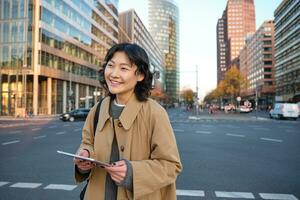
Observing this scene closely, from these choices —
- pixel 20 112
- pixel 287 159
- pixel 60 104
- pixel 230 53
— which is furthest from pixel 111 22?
pixel 230 53

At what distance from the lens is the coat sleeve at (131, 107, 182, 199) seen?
1487mm

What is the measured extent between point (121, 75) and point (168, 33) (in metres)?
171

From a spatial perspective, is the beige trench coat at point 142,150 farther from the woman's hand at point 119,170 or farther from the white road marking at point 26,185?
the white road marking at point 26,185

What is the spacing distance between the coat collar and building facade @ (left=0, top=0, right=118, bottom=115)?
126 ft

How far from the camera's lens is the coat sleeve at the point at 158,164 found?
4.88ft

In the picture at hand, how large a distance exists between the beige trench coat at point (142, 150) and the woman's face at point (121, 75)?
8 centimetres

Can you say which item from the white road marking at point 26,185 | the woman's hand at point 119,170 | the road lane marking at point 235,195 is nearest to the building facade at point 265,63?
the road lane marking at point 235,195

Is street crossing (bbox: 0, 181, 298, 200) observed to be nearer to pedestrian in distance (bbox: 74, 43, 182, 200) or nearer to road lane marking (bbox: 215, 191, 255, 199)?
road lane marking (bbox: 215, 191, 255, 199)

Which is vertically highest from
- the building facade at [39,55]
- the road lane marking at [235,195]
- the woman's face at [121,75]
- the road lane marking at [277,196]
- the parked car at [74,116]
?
the building facade at [39,55]

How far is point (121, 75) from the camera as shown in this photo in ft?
5.68

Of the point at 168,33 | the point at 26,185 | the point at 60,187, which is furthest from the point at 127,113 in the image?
the point at 168,33

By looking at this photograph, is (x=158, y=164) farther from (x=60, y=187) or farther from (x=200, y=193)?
(x=60, y=187)

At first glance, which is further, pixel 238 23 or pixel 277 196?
pixel 238 23

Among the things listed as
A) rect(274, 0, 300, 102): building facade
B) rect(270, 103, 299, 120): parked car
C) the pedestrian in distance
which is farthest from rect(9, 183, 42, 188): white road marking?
rect(274, 0, 300, 102): building facade
